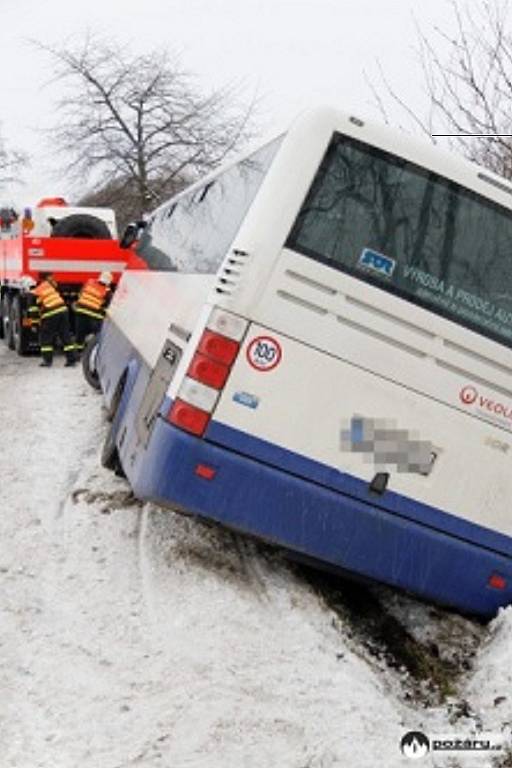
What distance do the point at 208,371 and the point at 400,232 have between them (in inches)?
46.9

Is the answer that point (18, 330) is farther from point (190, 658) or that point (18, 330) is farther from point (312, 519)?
point (190, 658)

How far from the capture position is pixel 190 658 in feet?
14.3

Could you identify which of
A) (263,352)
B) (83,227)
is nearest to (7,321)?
(83,227)

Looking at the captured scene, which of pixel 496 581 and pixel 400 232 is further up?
pixel 400 232

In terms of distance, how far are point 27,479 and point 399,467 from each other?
3458 mm

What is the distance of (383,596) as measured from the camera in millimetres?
5699

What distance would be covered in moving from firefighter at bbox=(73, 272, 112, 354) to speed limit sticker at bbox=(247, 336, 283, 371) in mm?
10202

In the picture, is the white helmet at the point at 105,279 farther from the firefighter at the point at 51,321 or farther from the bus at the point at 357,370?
the bus at the point at 357,370

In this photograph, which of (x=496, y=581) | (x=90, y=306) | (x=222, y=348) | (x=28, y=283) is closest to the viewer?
(x=222, y=348)

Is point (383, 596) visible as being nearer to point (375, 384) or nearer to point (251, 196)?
point (375, 384)

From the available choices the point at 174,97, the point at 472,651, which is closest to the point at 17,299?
the point at 472,651

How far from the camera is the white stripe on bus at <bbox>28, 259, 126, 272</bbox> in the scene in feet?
50.2

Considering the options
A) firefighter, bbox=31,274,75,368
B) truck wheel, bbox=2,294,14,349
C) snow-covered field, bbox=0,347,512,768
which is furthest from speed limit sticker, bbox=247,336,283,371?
truck wheel, bbox=2,294,14,349

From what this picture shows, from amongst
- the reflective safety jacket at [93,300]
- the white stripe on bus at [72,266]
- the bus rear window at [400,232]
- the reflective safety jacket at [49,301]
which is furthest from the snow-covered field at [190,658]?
the white stripe on bus at [72,266]
